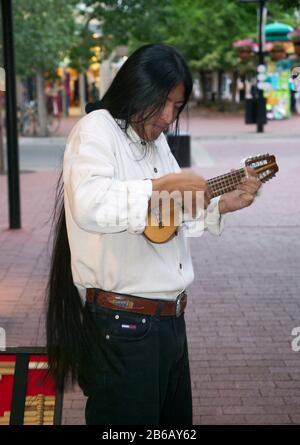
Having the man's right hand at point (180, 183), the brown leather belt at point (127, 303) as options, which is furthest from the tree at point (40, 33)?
the man's right hand at point (180, 183)

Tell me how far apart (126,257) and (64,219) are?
10.3 inches

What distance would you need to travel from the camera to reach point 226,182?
2336 mm

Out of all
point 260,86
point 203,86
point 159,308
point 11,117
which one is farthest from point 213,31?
point 159,308

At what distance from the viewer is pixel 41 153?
64.3ft

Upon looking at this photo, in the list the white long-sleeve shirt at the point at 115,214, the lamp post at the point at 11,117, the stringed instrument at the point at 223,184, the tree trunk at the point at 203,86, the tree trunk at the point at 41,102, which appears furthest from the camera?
the tree trunk at the point at 203,86

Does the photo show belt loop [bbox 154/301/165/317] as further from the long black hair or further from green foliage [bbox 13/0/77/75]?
green foliage [bbox 13/0/77/75]

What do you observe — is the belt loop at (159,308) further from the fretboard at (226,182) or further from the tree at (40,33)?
the tree at (40,33)

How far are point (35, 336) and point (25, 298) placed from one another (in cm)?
110

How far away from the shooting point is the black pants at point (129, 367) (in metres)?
2.26

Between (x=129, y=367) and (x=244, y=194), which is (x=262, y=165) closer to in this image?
(x=244, y=194)

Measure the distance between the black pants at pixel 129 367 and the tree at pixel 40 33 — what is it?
63.3 feet

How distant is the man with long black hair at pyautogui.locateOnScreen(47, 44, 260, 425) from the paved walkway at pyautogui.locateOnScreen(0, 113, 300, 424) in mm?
1227
